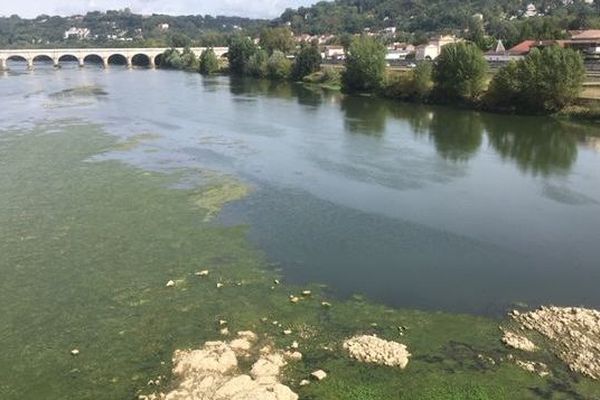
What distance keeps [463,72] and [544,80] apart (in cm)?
784

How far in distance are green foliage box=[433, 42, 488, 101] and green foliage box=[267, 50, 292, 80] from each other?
30990mm

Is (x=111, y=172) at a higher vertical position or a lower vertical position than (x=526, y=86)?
lower

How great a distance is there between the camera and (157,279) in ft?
56.7

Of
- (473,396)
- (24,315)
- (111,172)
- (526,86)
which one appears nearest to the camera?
(473,396)

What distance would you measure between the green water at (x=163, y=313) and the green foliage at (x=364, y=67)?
38.0 m

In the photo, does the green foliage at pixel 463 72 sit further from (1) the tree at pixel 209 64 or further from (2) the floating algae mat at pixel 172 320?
(1) the tree at pixel 209 64

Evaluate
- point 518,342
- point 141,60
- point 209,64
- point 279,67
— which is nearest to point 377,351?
point 518,342

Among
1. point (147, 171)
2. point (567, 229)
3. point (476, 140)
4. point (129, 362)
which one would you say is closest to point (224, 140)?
point (147, 171)

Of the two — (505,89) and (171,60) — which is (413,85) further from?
(171,60)

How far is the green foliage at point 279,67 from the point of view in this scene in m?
79.6

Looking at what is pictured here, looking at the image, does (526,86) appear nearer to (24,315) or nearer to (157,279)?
(157,279)

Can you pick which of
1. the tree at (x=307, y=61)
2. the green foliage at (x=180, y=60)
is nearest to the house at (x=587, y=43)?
the tree at (x=307, y=61)

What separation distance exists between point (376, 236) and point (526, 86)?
29.4 metres

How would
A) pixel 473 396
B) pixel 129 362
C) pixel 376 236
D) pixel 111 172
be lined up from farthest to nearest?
pixel 111 172 → pixel 376 236 → pixel 129 362 → pixel 473 396
